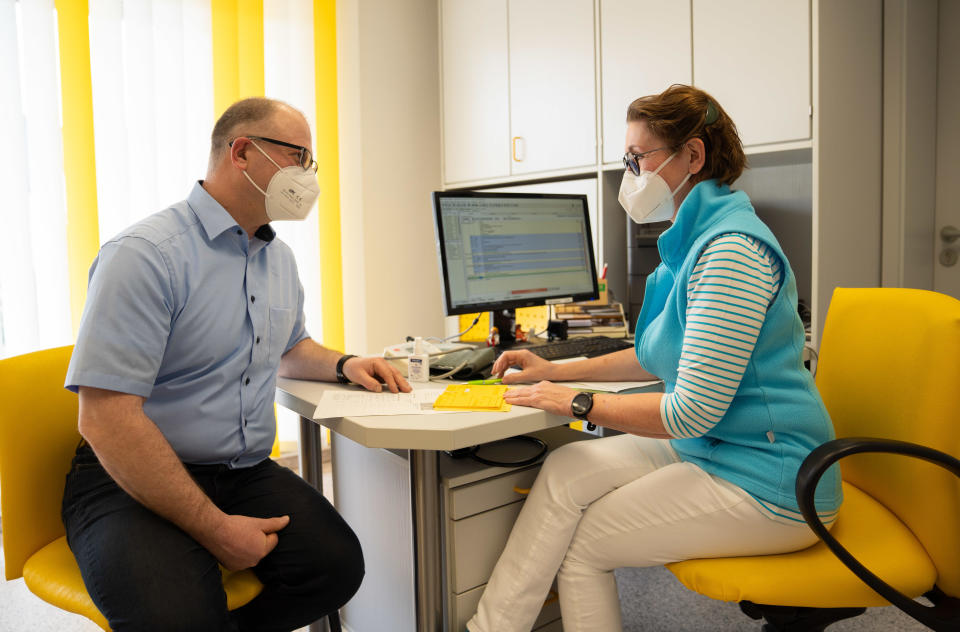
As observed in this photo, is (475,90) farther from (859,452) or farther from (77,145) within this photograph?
(859,452)

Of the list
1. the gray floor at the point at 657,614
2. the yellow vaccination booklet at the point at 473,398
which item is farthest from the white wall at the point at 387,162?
the yellow vaccination booklet at the point at 473,398

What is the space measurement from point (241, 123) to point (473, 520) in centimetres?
99

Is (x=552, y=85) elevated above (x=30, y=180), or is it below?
above

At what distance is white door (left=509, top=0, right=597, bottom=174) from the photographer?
2.73 m

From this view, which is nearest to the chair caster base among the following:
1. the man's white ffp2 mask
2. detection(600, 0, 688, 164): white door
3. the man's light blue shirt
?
the man's light blue shirt

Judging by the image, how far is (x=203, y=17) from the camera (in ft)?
9.55

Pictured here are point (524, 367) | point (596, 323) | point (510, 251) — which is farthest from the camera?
point (596, 323)

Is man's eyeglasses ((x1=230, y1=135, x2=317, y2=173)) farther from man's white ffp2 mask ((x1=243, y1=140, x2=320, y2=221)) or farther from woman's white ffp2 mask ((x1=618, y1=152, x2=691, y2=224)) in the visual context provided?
woman's white ffp2 mask ((x1=618, y1=152, x2=691, y2=224))

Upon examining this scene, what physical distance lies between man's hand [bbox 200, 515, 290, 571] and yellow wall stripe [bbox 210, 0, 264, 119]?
7.35 ft

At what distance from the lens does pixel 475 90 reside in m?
3.26

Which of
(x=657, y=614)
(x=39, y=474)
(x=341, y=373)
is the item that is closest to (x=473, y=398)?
(x=341, y=373)

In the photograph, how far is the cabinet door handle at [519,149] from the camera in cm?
303

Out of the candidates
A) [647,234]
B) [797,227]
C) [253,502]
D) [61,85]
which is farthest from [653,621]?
[61,85]

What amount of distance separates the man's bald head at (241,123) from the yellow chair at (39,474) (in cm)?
55
